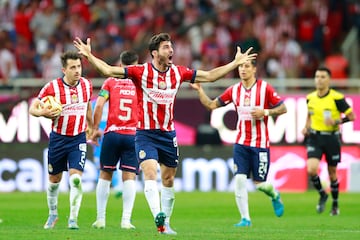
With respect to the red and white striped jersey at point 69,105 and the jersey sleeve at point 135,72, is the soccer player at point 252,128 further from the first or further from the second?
the jersey sleeve at point 135,72

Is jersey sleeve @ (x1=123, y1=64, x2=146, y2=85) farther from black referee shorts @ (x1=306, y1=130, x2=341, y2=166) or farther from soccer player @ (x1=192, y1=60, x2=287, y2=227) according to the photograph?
black referee shorts @ (x1=306, y1=130, x2=341, y2=166)

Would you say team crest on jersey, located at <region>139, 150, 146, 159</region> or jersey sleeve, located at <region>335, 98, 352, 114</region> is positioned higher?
jersey sleeve, located at <region>335, 98, 352, 114</region>

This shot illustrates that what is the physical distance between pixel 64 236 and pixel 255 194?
12.1 m

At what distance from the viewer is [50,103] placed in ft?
51.6

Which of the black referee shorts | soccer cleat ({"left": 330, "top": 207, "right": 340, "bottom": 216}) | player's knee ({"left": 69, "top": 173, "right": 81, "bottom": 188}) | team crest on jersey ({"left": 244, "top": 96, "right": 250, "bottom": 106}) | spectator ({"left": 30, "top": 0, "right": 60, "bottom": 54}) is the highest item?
spectator ({"left": 30, "top": 0, "right": 60, "bottom": 54})

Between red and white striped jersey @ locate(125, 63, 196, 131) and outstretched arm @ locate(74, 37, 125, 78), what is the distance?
0.96ft

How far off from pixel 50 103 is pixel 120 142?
5.30ft

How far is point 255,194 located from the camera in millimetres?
26094

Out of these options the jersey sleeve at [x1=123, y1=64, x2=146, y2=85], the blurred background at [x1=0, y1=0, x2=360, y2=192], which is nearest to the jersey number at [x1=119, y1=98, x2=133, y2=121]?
the jersey sleeve at [x1=123, y1=64, x2=146, y2=85]

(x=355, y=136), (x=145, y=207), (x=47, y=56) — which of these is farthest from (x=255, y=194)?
(x=47, y=56)

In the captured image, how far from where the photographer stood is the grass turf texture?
14930mm

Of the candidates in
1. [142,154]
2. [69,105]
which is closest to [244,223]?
[142,154]

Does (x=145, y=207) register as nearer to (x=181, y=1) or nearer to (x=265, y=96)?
(x=265, y=96)

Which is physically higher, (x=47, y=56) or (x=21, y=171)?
(x=47, y=56)
